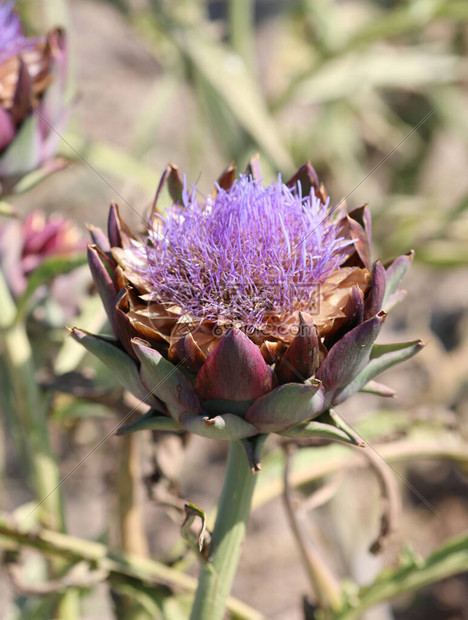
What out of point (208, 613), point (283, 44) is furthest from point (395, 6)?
point (208, 613)

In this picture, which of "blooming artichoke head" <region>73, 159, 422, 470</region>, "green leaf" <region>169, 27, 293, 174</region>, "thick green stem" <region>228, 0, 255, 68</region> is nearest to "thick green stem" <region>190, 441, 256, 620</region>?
"blooming artichoke head" <region>73, 159, 422, 470</region>

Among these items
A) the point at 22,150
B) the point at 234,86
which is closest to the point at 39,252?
the point at 22,150

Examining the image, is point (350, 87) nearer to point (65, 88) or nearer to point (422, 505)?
point (65, 88)

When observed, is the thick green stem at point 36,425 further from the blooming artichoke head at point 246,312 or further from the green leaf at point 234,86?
the green leaf at point 234,86

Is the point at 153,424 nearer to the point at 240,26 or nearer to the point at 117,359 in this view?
the point at 117,359

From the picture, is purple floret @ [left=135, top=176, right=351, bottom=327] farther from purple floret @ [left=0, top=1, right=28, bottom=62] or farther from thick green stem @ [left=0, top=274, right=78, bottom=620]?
purple floret @ [left=0, top=1, right=28, bottom=62]

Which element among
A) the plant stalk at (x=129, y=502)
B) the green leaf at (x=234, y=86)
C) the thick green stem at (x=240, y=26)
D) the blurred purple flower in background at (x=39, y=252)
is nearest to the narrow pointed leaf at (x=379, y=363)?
the plant stalk at (x=129, y=502)
